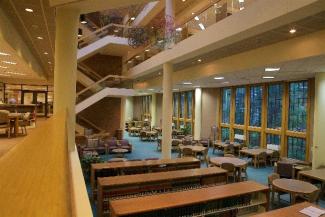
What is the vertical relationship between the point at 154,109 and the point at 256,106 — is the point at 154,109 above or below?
below

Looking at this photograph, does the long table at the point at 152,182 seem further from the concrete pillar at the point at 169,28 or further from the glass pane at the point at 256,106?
the glass pane at the point at 256,106

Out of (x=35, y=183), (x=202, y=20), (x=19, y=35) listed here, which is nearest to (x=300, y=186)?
(x=202, y=20)

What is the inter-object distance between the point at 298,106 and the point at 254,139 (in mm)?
3212

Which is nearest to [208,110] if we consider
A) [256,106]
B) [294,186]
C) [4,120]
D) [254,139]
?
[256,106]

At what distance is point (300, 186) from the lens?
664 centimetres

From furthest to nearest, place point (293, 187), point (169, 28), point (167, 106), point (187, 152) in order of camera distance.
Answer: point (187, 152)
point (167, 106)
point (169, 28)
point (293, 187)

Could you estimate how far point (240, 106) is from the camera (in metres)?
15.0

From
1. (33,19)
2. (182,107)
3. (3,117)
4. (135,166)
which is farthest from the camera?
(182,107)

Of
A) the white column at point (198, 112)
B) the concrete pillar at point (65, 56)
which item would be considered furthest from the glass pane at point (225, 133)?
the concrete pillar at point (65, 56)

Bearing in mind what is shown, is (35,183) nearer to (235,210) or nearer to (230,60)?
(235,210)

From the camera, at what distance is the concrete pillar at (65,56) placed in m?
4.38

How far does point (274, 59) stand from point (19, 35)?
7.33m

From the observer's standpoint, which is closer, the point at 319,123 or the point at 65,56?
the point at 65,56

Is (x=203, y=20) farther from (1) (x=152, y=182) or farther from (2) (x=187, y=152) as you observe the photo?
(2) (x=187, y=152)
